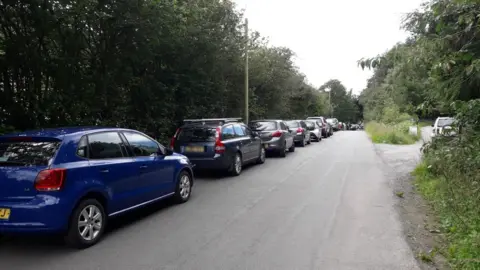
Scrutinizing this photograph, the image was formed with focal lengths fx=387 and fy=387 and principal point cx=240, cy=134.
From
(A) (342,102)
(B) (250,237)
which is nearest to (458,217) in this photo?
(B) (250,237)

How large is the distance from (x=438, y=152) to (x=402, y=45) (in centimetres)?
249

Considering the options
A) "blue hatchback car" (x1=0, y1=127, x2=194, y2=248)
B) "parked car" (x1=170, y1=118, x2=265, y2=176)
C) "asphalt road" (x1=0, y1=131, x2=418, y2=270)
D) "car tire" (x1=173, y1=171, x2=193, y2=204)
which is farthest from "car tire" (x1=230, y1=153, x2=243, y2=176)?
"blue hatchback car" (x1=0, y1=127, x2=194, y2=248)

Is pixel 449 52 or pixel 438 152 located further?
pixel 438 152

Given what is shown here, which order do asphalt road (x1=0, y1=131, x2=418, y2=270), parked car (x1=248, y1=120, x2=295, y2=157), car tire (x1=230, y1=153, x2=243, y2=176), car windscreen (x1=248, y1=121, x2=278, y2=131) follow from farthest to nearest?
1. car windscreen (x1=248, y1=121, x2=278, y2=131)
2. parked car (x1=248, y1=120, x2=295, y2=157)
3. car tire (x1=230, y1=153, x2=243, y2=176)
4. asphalt road (x1=0, y1=131, x2=418, y2=270)

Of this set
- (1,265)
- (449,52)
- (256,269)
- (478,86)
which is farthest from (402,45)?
(1,265)

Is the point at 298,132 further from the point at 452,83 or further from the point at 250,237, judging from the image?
the point at 250,237

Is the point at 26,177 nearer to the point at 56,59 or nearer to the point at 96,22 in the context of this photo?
the point at 56,59

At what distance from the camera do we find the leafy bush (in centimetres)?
471

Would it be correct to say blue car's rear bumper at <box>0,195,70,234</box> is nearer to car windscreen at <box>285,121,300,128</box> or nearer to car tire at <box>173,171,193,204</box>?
car tire at <box>173,171,193,204</box>

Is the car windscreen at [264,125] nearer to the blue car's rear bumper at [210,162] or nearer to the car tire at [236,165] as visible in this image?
the car tire at [236,165]

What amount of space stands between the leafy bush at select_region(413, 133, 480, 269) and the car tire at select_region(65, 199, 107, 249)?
15.1 feet

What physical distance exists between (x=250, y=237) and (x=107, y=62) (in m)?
7.40

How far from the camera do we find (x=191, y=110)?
16.1 metres

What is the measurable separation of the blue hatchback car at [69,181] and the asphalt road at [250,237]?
15.5 inches
